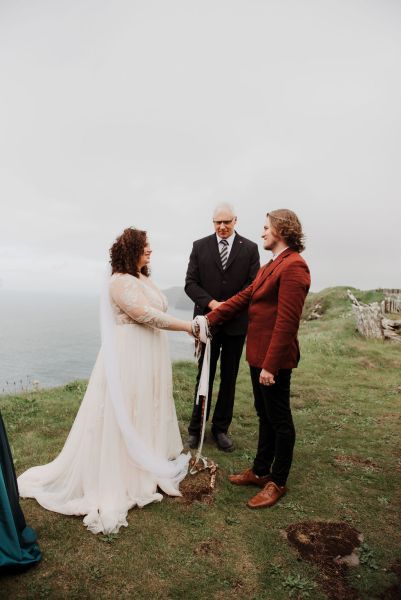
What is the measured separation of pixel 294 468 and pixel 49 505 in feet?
10.8

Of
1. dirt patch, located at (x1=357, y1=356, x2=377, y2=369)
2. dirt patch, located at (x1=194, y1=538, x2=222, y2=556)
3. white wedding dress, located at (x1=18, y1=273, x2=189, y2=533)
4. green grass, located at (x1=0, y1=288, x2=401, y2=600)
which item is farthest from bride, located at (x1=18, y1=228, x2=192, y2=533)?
dirt patch, located at (x1=357, y1=356, x2=377, y2=369)

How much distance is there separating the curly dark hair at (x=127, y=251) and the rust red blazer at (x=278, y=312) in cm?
152

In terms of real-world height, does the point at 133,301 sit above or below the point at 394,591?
above

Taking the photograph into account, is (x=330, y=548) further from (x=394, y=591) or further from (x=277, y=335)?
(x=277, y=335)

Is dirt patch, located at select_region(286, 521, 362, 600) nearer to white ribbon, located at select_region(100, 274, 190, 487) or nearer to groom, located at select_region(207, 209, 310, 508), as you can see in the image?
groom, located at select_region(207, 209, 310, 508)

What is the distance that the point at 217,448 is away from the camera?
19.7ft

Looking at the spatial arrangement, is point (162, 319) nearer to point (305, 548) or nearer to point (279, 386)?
point (279, 386)

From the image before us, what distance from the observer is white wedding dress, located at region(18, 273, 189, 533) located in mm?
4293

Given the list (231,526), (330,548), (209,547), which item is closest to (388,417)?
(330,548)

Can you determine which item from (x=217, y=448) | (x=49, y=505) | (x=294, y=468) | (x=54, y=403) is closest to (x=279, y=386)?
(x=294, y=468)

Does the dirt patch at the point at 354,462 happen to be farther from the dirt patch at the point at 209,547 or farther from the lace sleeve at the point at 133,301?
the lace sleeve at the point at 133,301

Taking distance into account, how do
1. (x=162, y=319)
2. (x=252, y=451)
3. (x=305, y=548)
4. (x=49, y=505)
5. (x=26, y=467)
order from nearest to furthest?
(x=305, y=548)
(x=49, y=505)
(x=162, y=319)
(x=26, y=467)
(x=252, y=451)

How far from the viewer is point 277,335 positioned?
4102mm

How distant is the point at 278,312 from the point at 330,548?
2.38 metres
